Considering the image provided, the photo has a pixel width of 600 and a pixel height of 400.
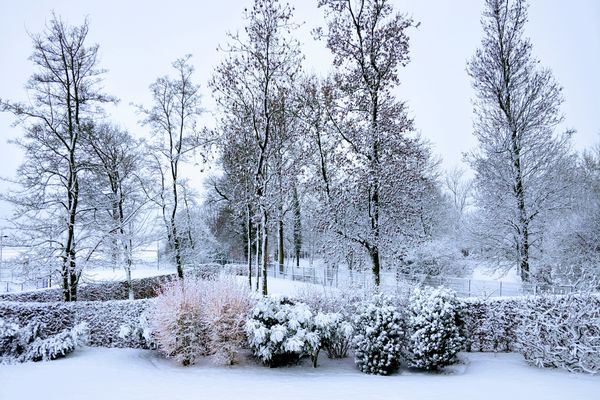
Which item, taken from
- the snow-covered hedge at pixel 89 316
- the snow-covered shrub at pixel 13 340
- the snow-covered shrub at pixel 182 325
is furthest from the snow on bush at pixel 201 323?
the snow-covered shrub at pixel 13 340

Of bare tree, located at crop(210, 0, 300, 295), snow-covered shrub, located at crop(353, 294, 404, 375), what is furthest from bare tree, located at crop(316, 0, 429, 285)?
snow-covered shrub, located at crop(353, 294, 404, 375)

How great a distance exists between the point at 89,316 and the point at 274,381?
18.1ft

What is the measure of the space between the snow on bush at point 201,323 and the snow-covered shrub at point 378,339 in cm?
251

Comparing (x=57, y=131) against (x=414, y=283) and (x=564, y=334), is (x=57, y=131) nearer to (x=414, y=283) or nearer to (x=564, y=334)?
(x=414, y=283)

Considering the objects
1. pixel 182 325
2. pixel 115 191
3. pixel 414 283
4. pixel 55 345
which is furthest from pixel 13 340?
pixel 414 283

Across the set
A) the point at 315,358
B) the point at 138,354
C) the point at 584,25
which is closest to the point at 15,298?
the point at 138,354

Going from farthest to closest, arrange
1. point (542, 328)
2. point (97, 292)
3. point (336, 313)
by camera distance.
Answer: point (97, 292) < point (336, 313) < point (542, 328)

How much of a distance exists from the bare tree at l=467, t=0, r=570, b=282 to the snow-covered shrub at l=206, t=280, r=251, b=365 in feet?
36.7

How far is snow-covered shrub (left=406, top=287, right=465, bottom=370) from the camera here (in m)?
8.36

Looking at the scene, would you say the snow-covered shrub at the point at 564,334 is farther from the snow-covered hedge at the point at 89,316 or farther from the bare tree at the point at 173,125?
the bare tree at the point at 173,125

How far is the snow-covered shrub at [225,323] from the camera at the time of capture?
8.59m

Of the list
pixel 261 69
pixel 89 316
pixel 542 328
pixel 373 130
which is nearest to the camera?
pixel 542 328

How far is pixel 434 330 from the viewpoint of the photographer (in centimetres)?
843

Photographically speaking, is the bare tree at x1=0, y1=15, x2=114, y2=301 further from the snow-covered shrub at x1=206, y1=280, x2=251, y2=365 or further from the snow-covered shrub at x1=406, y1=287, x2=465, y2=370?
the snow-covered shrub at x1=406, y1=287, x2=465, y2=370
